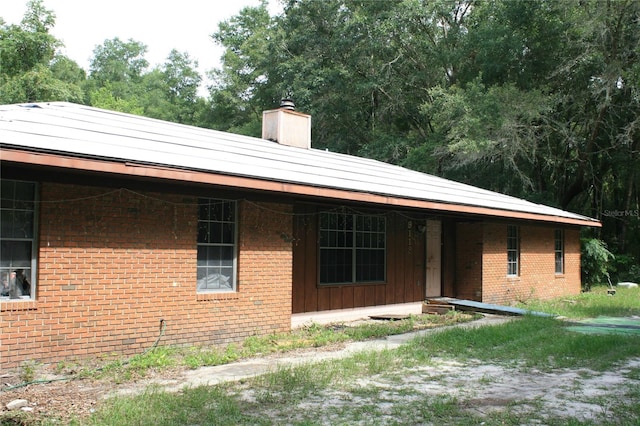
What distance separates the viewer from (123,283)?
8.61 m

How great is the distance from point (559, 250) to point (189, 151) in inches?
567

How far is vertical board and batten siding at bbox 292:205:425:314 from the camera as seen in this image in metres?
12.3

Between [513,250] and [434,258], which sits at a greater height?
[513,250]

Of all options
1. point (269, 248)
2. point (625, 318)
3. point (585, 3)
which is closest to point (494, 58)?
point (585, 3)

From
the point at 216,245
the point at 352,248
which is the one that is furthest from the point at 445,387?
the point at 352,248

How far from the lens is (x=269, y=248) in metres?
10.7

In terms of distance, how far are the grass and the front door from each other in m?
3.88

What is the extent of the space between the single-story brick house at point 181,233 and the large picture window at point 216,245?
21 millimetres

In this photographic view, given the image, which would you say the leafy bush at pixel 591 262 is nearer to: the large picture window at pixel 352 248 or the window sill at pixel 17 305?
the large picture window at pixel 352 248

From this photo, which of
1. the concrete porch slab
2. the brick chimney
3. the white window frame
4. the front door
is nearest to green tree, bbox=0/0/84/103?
the brick chimney

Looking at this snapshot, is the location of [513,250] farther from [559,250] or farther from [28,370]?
[28,370]

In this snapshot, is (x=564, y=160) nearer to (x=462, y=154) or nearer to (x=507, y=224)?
(x=462, y=154)

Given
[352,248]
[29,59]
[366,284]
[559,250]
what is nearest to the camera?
[352,248]

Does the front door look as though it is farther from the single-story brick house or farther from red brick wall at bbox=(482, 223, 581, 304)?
red brick wall at bbox=(482, 223, 581, 304)
